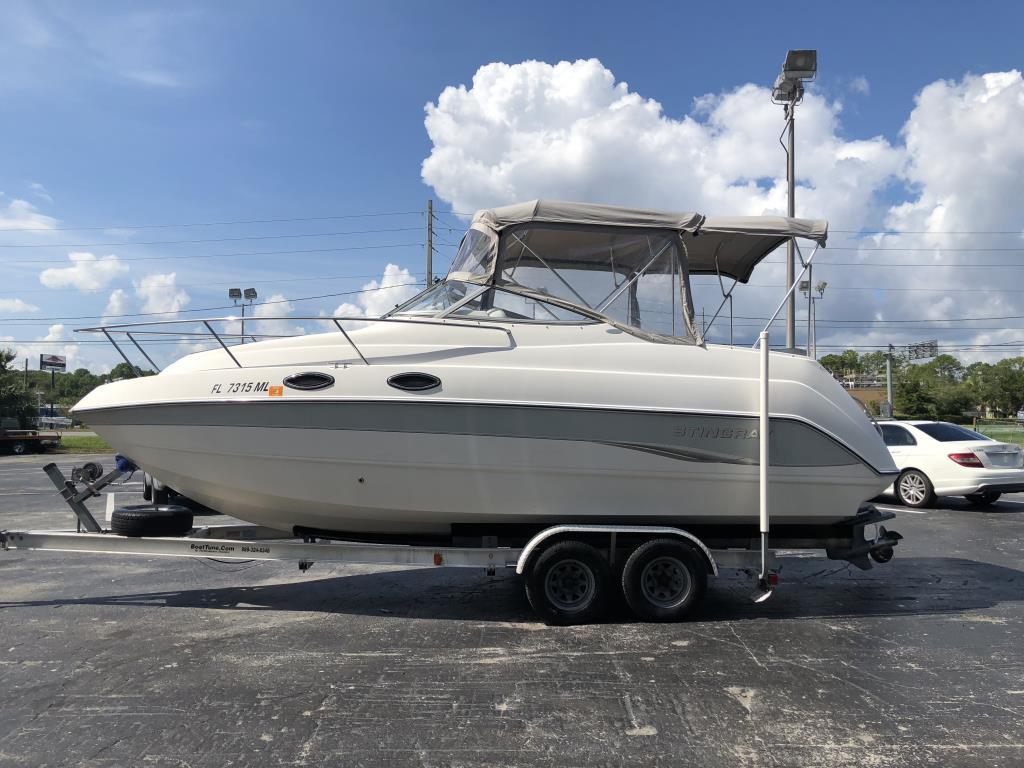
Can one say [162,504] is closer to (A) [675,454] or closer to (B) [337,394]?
(B) [337,394]

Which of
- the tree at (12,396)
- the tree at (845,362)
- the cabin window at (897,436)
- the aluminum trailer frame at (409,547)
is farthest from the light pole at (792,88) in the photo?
the tree at (845,362)

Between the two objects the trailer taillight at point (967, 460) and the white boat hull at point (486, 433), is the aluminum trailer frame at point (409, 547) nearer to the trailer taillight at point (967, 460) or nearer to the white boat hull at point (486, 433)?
the white boat hull at point (486, 433)

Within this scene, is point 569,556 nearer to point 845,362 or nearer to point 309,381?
point 309,381

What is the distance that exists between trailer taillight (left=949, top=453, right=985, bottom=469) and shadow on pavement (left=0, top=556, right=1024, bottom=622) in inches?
155

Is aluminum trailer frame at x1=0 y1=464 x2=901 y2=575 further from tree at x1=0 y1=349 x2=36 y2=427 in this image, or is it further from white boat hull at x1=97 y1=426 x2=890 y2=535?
tree at x1=0 y1=349 x2=36 y2=427

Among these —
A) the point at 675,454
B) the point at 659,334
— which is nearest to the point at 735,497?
the point at 675,454

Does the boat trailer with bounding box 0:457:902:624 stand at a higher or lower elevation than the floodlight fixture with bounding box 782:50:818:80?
lower

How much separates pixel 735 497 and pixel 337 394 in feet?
10.2

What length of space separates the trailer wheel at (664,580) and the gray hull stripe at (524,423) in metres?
0.72

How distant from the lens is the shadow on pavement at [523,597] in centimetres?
561

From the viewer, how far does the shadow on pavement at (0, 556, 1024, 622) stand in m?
5.61

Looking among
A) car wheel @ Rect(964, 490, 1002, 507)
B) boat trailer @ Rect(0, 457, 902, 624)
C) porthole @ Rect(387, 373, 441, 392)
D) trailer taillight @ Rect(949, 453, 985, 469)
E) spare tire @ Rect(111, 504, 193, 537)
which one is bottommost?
car wheel @ Rect(964, 490, 1002, 507)

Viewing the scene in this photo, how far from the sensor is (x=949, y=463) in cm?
1066

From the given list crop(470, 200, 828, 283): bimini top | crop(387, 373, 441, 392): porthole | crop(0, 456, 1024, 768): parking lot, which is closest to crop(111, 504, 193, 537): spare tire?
crop(0, 456, 1024, 768): parking lot
